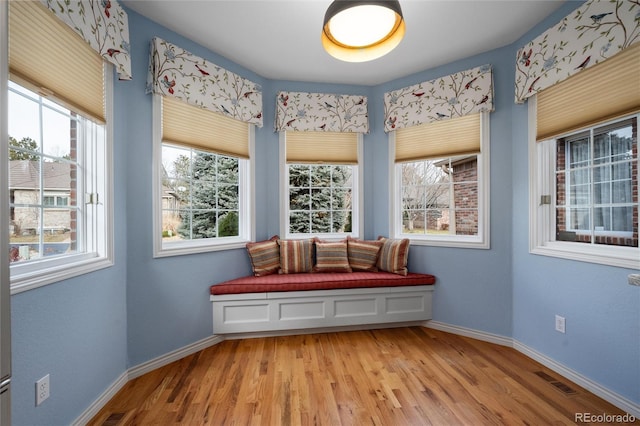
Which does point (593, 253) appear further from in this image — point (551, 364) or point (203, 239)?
point (203, 239)

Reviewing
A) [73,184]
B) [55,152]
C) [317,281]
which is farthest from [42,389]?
[317,281]

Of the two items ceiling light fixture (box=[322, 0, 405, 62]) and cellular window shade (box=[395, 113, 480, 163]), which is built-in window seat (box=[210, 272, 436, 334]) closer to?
cellular window shade (box=[395, 113, 480, 163])

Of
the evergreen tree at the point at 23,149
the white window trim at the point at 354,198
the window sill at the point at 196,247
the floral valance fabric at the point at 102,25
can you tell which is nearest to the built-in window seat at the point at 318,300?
the window sill at the point at 196,247

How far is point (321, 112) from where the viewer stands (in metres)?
3.27

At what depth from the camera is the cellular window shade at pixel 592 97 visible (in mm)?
1730

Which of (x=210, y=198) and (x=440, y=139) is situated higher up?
(x=440, y=139)

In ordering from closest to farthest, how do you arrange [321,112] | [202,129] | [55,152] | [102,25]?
[55,152] < [102,25] < [202,129] < [321,112]

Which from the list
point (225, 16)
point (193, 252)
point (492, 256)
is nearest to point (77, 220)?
point (193, 252)

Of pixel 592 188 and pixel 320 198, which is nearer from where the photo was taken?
pixel 592 188

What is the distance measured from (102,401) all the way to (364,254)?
2.41m

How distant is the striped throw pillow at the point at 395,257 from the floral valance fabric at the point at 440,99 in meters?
1.27

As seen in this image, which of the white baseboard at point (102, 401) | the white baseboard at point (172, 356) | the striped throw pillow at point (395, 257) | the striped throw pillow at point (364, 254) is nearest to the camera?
Answer: the white baseboard at point (102, 401)

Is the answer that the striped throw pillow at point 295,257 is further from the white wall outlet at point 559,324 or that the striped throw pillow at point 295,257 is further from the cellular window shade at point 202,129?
the white wall outlet at point 559,324

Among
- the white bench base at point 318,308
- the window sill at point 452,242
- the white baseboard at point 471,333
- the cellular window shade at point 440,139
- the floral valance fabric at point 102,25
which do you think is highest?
the floral valance fabric at point 102,25
